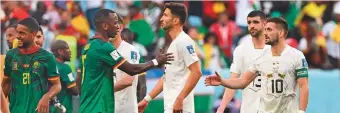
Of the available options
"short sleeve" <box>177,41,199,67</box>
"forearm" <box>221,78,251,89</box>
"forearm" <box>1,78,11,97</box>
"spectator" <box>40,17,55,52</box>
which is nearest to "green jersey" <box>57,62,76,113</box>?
"forearm" <box>1,78,11,97</box>

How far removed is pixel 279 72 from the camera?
43.1 feet

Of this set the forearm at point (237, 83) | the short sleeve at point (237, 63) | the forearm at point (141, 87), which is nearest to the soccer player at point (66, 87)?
the forearm at point (141, 87)

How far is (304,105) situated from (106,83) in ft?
7.56

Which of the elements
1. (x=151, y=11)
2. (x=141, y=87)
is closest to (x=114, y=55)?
(x=141, y=87)

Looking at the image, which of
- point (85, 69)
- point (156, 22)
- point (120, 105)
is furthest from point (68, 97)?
point (156, 22)

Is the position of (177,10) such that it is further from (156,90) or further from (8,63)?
(8,63)

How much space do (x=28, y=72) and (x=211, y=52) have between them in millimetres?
10920

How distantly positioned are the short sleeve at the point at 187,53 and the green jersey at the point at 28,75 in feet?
5.06

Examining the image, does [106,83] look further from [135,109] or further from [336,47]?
[336,47]

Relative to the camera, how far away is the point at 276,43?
13.2m

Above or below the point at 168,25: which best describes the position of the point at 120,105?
below

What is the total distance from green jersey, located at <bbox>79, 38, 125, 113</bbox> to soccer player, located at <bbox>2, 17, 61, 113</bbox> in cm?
104

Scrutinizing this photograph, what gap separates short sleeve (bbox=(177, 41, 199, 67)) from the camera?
1359 cm

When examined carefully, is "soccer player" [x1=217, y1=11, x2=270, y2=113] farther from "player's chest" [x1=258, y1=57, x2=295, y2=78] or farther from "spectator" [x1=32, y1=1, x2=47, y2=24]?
"spectator" [x1=32, y1=1, x2=47, y2=24]
